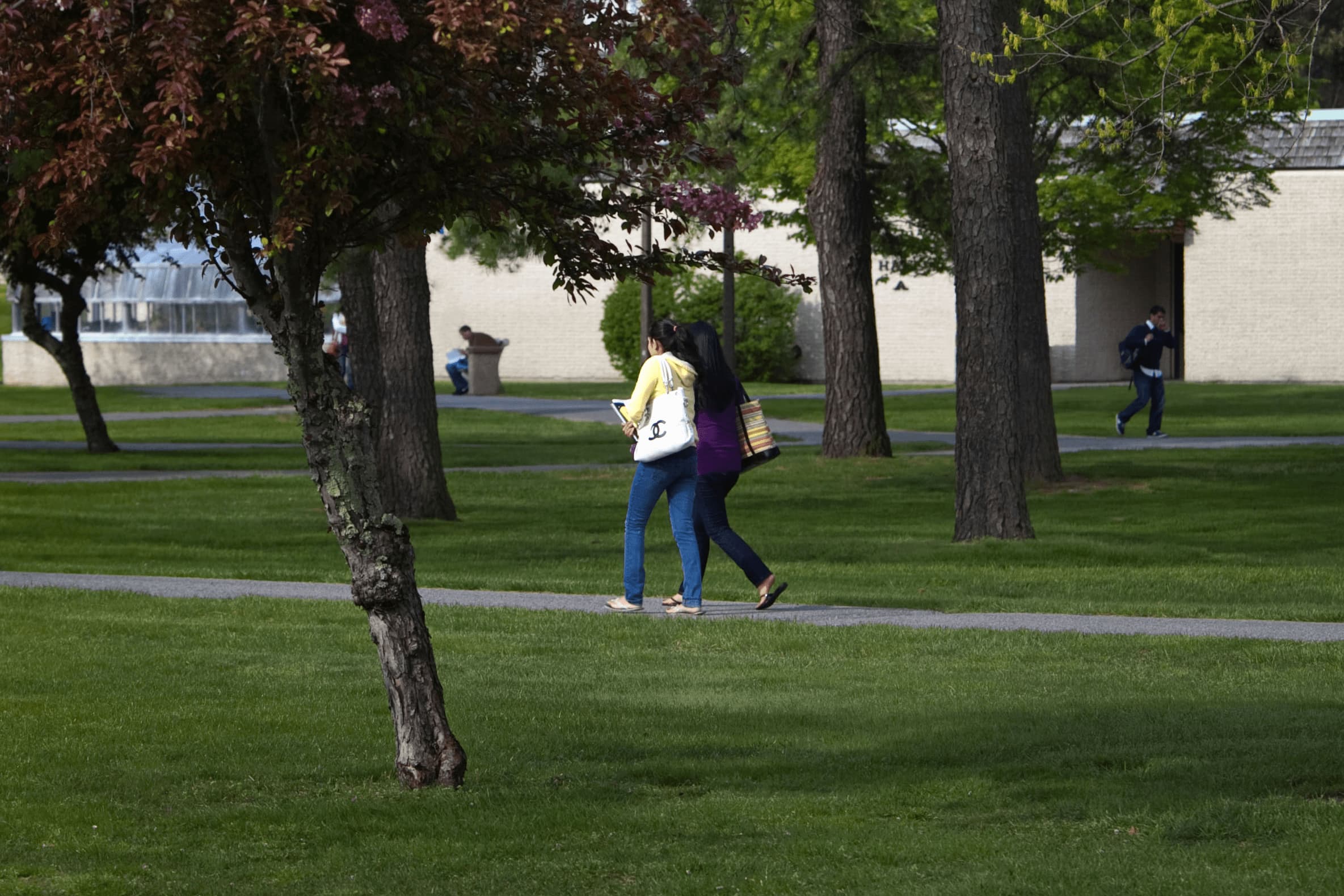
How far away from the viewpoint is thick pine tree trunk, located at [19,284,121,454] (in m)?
25.6

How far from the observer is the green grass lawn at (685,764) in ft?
18.5

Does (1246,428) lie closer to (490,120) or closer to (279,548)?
(279,548)

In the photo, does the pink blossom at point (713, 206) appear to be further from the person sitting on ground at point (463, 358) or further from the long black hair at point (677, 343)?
the person sitting on ground at point (463, 358)

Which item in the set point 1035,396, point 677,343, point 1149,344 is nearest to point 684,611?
point 677,343

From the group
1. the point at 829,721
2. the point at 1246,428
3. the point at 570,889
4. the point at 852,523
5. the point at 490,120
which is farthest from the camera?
the point at 1246,428

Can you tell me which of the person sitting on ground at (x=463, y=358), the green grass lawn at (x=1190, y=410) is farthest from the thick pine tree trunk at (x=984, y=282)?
the person sitting on ground at (x=463, y=358)

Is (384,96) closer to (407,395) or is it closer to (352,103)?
(352,103)

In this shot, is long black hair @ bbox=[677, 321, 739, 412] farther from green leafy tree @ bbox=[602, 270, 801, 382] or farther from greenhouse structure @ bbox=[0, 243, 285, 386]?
greenhouse structure @ bbox=[0, 243, 285, 386]

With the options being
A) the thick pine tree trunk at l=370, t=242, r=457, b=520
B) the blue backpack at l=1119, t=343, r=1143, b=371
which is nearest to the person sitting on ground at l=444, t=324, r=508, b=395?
the blue backpack at l=1119, t=343, r=1143, b=371

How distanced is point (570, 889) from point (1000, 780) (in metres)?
1.91

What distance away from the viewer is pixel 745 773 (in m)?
6.93

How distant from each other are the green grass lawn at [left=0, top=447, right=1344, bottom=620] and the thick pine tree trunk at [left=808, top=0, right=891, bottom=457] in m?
0.65

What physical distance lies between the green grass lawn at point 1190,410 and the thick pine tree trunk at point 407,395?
12790 mm

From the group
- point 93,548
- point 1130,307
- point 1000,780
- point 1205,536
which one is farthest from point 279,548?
point 1130,307
